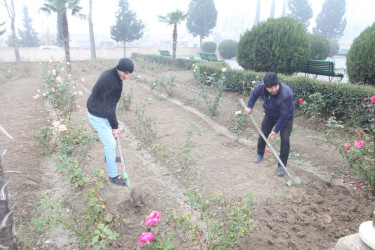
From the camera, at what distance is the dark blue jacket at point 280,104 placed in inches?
Result: 125

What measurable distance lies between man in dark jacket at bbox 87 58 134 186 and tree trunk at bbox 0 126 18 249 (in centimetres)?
136

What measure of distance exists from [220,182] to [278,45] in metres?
5.63

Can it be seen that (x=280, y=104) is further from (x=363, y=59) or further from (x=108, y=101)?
(x=363, y=59)

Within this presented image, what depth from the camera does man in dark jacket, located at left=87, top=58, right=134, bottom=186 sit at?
284 cm

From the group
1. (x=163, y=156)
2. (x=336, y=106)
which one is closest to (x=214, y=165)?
(x=163, y=156)

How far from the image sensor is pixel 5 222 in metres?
1.62

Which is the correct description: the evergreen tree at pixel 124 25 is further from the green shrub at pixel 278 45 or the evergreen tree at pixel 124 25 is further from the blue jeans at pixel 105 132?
the blue jeans at pixel 105 132

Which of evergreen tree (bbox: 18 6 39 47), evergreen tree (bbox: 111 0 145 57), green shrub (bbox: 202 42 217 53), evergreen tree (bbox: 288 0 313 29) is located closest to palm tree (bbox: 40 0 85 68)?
evergreen tree (bbox: 111 0 145 57)

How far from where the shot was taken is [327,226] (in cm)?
252

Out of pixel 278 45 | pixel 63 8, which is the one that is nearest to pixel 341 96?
pixel 278 45

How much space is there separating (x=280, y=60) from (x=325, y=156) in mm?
4206

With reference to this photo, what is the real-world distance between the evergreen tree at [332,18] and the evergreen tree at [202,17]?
13.9 metres

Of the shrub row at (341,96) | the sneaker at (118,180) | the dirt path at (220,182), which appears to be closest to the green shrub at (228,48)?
the shrub row at (341,96)

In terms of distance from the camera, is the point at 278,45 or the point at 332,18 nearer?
the point at 278,45
